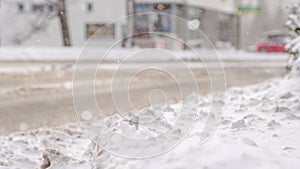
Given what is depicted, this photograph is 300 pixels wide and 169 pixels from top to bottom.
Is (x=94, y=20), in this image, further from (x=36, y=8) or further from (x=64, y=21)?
(x=64, y=21)

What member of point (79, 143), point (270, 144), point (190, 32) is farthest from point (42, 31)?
point (270, 144)

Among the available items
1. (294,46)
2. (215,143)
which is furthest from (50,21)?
(215,143)

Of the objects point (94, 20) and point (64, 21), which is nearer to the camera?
point (64, 21)

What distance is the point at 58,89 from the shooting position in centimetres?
1146

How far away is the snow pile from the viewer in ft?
11.2

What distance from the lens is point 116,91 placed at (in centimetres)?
1095

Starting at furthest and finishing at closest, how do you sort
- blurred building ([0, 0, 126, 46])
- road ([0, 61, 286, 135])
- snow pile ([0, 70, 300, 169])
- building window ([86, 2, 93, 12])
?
building window ([86, 2, 93, 12]) → blurred building ([0, 0, 126, 46]) → road ([0, 61, 286, 135]) → snow pile ([0, 70, 300, 169])

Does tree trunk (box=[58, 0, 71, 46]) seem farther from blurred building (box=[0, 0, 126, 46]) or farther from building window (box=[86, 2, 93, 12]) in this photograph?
building window (box=[86, 2, 93, 12])

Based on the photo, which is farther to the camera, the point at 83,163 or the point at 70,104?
the point at 70,104

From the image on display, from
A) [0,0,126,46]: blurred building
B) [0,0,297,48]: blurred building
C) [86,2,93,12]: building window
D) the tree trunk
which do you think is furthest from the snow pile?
[86,2,93,12]: building window

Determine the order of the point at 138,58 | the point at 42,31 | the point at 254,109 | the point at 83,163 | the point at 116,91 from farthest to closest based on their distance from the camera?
1. the point at 42,31
2. the point at 138,58
3. the point at 116,91
4. the point at 254,109
5. the point at 83,163

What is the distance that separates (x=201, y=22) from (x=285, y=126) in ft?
122

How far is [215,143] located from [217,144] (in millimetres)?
37

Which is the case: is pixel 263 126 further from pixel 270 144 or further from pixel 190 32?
pixel 190 32
